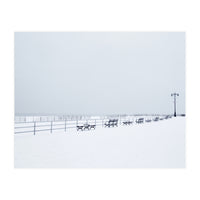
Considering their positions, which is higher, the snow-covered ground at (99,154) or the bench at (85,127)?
the bench at (85,127)

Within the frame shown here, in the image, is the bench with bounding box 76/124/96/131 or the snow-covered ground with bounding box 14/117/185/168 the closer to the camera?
the snow-covered ground with bounding box 14/117/185/168

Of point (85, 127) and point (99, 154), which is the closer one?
point (99, 154)

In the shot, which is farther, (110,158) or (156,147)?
(156,147)

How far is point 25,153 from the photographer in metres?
7.88

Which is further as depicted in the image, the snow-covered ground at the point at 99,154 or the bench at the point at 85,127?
the bench at the point at 85,127

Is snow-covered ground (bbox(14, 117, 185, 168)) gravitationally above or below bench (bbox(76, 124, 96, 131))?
below

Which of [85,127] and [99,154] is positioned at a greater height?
[85,127]
